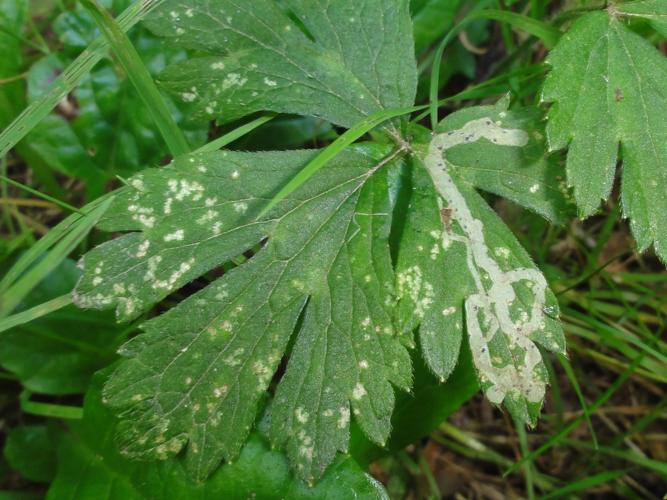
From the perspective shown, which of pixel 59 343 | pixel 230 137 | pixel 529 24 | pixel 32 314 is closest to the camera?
pixel 32 314

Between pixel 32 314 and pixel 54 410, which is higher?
pixel 32 314

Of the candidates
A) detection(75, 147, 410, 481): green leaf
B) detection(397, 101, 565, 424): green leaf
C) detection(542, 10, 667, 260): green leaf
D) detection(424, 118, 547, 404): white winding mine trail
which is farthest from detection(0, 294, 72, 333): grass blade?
detection(542, 10, 667, 260): green leaf

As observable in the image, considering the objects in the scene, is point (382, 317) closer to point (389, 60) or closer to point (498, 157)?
point (498, 157)

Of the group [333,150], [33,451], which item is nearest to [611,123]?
[333,150]

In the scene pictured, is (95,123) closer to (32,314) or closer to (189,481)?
(32,314)

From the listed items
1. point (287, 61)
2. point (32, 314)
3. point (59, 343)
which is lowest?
point (59, 343)

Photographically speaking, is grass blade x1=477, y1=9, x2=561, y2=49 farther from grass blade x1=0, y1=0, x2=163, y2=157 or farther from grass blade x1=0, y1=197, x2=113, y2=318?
grass blade x1=0, y1=197, x2=113, y2=318

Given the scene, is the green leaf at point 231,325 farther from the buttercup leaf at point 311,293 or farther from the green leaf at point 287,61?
the green leaf at point 287,61
